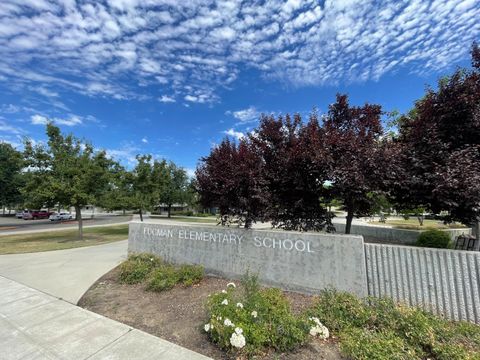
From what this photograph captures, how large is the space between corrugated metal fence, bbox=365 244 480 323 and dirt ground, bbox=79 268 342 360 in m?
1.47

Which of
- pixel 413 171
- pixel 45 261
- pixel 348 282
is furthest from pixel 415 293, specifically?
pixel 45 261

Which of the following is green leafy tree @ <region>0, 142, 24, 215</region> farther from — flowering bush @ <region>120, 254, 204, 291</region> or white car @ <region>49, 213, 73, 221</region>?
flowering bush @ <region>120, 254, 204, 291</region>

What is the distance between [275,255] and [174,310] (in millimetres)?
2406

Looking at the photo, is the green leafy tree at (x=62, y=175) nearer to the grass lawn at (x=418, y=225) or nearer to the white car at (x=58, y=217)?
the grass lawn at (x=418, y=225)

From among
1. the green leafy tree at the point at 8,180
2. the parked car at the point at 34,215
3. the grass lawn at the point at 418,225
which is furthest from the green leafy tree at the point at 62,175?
the parked car at the point at 34,215

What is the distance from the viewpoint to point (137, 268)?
271 inches

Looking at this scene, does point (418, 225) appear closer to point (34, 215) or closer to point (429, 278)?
point (429, 278)

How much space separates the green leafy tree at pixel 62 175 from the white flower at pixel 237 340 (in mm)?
13896

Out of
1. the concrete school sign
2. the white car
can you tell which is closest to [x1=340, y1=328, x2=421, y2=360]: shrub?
the concrete school sign

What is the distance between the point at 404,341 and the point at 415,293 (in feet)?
4.86

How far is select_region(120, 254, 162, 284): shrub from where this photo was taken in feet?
21.9

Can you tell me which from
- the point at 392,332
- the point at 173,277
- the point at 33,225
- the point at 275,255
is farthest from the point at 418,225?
the point at 33,225

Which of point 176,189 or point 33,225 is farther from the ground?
point 176,189

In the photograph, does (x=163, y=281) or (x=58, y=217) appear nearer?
(x=163, y=281)
